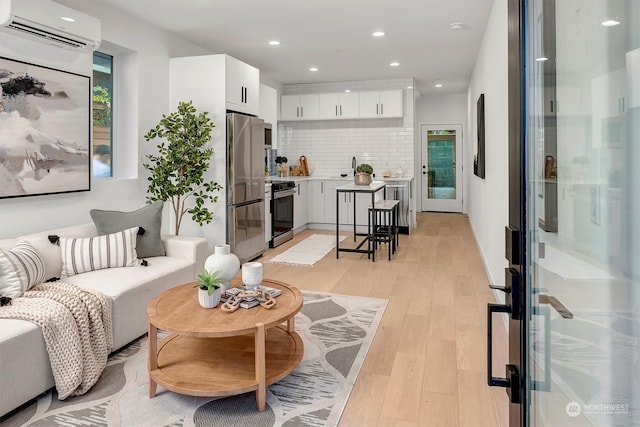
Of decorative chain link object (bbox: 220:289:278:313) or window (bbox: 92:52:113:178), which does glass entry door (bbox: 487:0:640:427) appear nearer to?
decorative chain link object (bbox: 220:289:278:313)

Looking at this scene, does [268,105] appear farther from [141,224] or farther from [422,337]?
[422,337]

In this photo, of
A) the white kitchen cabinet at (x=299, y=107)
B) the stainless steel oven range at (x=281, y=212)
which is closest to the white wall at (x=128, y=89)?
the stainless steel oven range at (x=281, y=212)

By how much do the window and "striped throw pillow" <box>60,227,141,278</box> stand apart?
49.1 inches

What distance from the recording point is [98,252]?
304cm

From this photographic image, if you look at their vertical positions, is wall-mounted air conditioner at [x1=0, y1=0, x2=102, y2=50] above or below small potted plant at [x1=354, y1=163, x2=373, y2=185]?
above

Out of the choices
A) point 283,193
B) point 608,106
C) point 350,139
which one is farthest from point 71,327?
point 350,139

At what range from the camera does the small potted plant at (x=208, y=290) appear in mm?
2227

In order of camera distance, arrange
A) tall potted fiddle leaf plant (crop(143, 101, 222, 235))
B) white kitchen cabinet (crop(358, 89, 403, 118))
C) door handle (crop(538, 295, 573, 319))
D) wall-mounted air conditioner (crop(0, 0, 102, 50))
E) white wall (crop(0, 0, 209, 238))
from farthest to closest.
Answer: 1. white kitchen cabinet (crop(358, 89, 403, 118))
2. tall potted fiddle leaf plant (crop(143, 101, 222, 235))
3. white wall (crop(0, 0, 209, 238))
4. wall-mounted air conditioner (crop(0, 0, 102, 50))
5. door handle (crop(538, 295, 573, 319))

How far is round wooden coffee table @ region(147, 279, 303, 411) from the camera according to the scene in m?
2.02

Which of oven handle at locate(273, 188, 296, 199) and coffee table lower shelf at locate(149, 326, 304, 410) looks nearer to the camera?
coffee table lower shelf at locate(149, 326, 304, 410)

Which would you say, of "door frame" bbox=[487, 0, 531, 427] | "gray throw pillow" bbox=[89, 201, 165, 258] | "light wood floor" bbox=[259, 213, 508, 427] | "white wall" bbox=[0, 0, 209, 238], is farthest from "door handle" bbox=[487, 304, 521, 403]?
"white wall" bbox=[0, 0, 209, 238]

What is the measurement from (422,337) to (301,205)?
15.0ft

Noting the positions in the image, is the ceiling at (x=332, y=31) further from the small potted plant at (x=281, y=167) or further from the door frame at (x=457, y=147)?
the door frame at (x=457, y=147)

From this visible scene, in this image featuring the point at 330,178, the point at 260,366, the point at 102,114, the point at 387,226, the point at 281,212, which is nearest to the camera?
the point at 260,366
